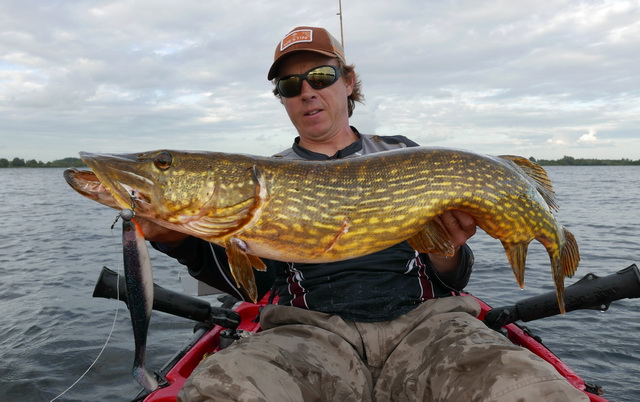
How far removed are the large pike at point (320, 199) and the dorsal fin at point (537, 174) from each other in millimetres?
133

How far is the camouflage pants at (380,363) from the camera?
6.35ft

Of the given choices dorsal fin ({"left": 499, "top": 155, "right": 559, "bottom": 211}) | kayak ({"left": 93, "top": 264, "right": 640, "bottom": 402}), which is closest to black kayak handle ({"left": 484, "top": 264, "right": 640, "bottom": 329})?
kayak ({"left": 93, "top": 264, "right": 640, "bottom": 402})

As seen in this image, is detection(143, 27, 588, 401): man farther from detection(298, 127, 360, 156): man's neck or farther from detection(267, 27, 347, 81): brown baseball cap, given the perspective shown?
detection(298, 127, 360, 156): man's neck

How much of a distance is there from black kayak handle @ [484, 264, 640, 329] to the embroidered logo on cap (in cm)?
247

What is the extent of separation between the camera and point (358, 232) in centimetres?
227

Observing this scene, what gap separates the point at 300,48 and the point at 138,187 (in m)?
1.79

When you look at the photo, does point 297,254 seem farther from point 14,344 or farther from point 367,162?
point 14,344

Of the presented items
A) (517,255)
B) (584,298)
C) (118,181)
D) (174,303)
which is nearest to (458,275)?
(517,255)

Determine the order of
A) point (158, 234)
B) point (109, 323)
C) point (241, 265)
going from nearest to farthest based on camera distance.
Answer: point (241, 265) → point (158, 234) → point (109, 323)

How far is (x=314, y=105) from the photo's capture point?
3.39m

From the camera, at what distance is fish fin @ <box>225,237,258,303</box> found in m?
2.17

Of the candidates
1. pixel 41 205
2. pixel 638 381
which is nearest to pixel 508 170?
pixel 638 381

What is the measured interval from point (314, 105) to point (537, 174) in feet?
5.07

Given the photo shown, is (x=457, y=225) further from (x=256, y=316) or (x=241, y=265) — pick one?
(x=256, y=316)
